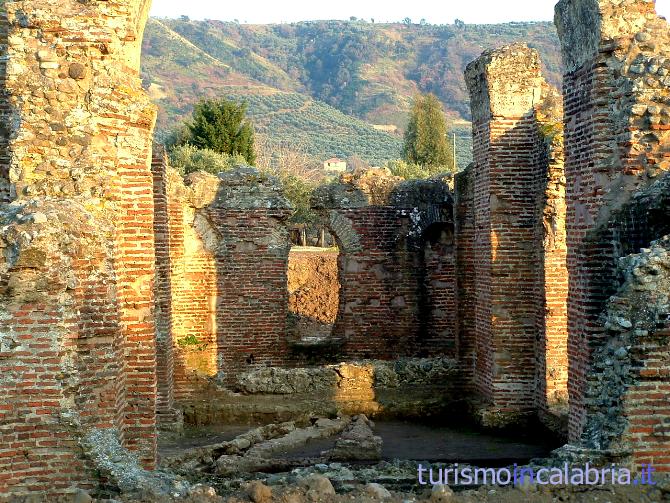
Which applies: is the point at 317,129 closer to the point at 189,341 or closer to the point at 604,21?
the point at 189,341

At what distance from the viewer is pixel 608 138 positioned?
870 cm

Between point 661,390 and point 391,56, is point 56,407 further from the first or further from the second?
point 391,56

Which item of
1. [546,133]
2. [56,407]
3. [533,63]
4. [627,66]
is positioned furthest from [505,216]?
[56,407]

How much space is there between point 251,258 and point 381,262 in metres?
2.48

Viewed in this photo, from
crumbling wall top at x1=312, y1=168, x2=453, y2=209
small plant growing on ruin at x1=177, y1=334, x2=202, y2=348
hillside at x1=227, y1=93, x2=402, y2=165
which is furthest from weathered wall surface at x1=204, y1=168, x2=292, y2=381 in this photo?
hillside at x1=227, y1=93, x2=402, y2=165

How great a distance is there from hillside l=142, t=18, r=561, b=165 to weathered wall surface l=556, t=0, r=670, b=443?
187ft

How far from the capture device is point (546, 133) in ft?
40.2

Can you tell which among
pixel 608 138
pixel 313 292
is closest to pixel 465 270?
pixel 608 138

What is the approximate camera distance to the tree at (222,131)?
35.0 metres

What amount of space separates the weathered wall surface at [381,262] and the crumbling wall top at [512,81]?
11.5 feet

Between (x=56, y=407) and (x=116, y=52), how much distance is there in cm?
358

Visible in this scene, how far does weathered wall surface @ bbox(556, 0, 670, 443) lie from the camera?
27.6ft

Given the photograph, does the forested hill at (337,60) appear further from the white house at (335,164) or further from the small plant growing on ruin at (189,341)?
the small plant growing on ruin at (189,341)

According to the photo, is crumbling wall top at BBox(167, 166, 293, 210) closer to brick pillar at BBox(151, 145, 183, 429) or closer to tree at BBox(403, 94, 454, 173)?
brick pillar at BBox(151, 145, 183, 429)
